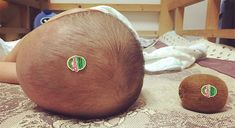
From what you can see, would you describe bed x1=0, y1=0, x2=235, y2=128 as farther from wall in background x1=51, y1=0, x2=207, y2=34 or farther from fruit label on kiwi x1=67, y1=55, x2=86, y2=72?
wall in background x1=51, y1=0, x2=207, y2=34

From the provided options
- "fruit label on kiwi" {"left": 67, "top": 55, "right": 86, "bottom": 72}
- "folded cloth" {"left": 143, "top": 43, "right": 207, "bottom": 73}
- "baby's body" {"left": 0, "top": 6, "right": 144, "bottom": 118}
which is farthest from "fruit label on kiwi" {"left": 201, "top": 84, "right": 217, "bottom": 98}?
"folded cloth" {"left": 143, "top": 43, "right": 207, "bottom": 73}

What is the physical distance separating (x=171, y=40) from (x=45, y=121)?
149cm

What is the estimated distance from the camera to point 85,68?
0.43 meters

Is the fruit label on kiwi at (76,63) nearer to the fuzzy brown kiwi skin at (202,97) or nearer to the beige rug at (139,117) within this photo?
the beige rug at (139,117)

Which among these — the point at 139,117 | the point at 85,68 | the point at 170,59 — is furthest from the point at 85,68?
the point at 170,59

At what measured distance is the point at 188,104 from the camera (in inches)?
20.5

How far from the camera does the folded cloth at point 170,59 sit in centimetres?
93

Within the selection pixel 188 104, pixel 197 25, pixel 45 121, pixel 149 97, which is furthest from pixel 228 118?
pixel 197 25

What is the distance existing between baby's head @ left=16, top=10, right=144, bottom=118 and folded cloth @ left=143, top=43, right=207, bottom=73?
1.51ft

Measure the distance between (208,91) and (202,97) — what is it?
17 mm

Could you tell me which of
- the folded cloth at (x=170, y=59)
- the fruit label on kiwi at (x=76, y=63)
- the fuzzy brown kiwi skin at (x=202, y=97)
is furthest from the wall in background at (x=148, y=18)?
the fruit label on kiwi at (x=76, y=63)

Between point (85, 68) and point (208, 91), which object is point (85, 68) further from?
point (208, 91)

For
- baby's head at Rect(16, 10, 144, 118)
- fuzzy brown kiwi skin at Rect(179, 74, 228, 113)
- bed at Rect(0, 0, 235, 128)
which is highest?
baby's head at Rect(16, 10, 144, 118)

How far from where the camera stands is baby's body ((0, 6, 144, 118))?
43 cm
